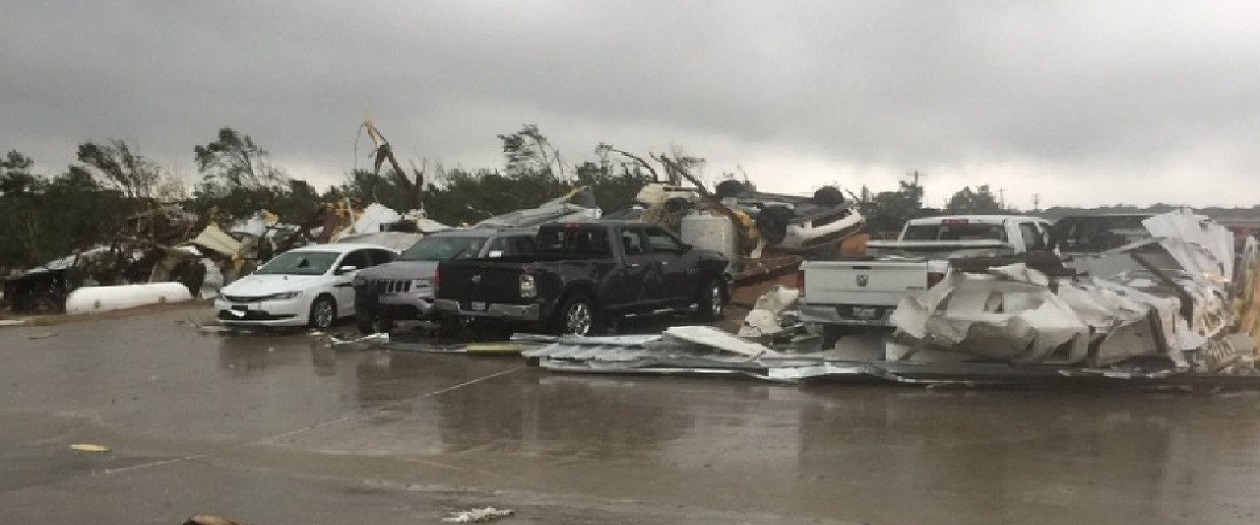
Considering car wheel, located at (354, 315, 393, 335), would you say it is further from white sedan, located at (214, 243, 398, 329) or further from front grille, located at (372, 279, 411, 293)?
white sedan, located at (214, 243, 398, 329)

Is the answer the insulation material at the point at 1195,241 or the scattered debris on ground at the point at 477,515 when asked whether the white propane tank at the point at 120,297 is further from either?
the insulation material at the point at 1195,241

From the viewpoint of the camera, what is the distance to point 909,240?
13.4 meters

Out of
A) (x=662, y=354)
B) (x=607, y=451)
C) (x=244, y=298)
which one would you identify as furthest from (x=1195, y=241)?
(x=244, y=298)

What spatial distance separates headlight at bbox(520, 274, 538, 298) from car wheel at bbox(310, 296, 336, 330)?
193 inches

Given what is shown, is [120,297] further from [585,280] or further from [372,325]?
[585,280]

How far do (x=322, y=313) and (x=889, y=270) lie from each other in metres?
9.85

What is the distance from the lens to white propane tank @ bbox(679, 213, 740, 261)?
20.7 meters

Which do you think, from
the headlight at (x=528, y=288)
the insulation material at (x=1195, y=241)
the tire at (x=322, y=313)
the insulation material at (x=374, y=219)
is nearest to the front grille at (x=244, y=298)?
the tire at (x=322, y=313)

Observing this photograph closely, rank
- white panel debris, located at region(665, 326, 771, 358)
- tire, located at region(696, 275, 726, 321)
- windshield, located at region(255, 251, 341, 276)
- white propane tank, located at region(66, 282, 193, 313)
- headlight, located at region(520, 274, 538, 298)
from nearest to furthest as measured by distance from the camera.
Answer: white panel debris, located at region(665, 326, 771, 358) < headlight, located at region(520, 274, 538, 298) < tire, located at region(696, 275, 726, 321) < windshield, located at region(255, 251, 341, 276) < white propane tank, located at region(66, 282, 193, 313)

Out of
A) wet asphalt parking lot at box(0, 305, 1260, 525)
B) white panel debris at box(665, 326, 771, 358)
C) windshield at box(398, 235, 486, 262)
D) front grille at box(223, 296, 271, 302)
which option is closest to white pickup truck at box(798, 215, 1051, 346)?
white panel debris at box(665, 326, 771, 358)

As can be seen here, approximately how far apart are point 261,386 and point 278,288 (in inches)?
217

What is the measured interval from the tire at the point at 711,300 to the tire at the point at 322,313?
19.8 feet

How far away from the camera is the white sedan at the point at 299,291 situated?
16.4 metres

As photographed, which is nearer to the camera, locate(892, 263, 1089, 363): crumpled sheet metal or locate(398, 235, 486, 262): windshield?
locate(892, 263, 1089, 363): crumpled sheet metal
